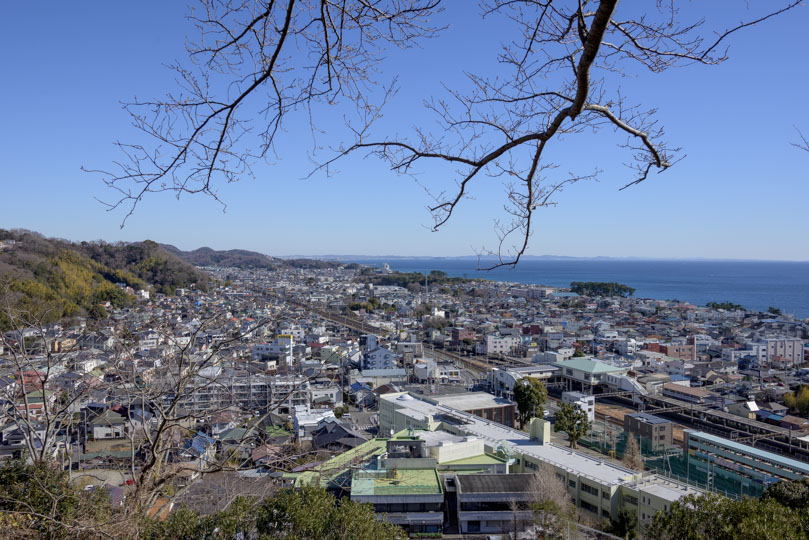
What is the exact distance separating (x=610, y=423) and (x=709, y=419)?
1587 mm

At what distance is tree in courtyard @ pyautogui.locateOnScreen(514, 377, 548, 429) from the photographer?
8.14m

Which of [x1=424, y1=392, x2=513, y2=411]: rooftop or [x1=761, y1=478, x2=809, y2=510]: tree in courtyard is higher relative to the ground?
[x1=761, y1=478, x2=809, y2=510]: tree in courtyard

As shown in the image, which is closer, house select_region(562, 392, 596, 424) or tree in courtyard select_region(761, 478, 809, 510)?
tree in courtyard select_region(761, 478, 809, 510)

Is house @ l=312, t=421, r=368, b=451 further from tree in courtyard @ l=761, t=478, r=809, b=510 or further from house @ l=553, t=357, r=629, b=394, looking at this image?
house @ l=553, t=357, r=629, b=394

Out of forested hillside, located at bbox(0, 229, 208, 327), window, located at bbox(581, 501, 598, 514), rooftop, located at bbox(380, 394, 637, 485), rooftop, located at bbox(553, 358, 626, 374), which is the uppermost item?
forested hillside, located at bbox(0, 229, 208, 327)

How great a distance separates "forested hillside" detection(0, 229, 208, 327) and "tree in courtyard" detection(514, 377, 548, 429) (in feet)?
25.1

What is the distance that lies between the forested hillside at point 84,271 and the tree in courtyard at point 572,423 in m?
8.08

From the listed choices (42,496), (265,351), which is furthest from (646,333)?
(42,496)

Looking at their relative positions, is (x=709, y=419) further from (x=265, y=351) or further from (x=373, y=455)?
(x=265, y=351)

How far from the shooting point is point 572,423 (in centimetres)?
713

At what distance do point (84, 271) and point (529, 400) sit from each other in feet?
48.3

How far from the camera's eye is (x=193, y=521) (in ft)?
6.95

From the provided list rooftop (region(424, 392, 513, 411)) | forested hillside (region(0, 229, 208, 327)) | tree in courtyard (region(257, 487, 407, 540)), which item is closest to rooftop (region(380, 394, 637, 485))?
rooftop (region(424, 392, 513, 411))

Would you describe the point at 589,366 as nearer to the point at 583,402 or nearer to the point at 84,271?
the point at 583,402
